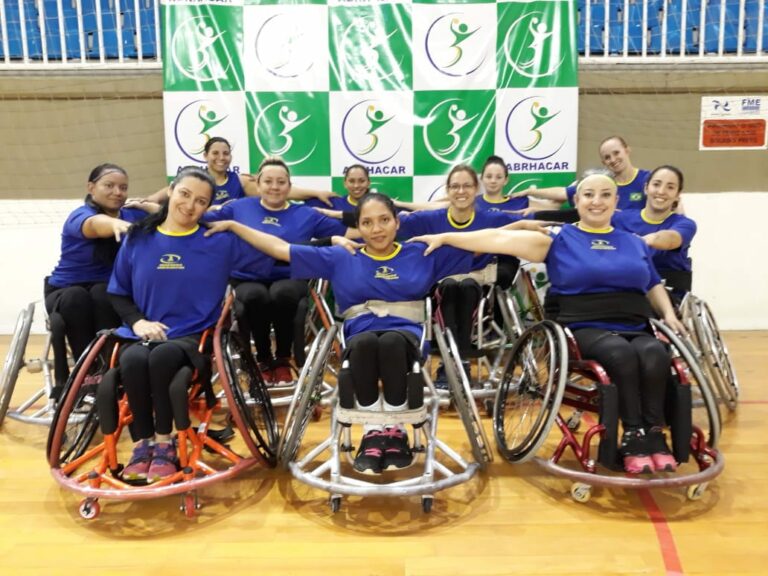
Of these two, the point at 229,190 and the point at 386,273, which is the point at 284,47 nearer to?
the point at 229,190

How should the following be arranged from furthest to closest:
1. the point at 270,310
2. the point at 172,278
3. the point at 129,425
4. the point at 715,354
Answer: the point at 270,310, the point at 715,354, the point at 172,278, the point at 129,425

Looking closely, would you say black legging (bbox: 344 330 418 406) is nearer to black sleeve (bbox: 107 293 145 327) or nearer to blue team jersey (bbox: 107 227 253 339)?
blue team jersey (bbox: 107 227 253 339)

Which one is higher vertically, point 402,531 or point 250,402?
point 250,402

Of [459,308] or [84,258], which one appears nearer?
[84,258]

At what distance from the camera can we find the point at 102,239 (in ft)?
9.11

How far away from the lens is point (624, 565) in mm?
1705

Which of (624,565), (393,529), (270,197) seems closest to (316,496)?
(393,529)

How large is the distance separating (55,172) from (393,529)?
12.4ft

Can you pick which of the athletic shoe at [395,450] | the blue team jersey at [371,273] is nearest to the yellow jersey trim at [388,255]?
the blue team jersey at [371,273]

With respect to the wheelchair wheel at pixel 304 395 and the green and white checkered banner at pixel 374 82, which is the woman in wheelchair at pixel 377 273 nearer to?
the wheelchair wheel at pixel 304 395

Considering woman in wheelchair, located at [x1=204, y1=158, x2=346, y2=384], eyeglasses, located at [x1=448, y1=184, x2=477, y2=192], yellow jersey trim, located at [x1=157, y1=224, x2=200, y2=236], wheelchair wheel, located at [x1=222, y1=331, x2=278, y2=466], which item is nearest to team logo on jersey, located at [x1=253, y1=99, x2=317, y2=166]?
woman in wheelchair, located at [x1=204, y1=158, x2=346, y2=384]

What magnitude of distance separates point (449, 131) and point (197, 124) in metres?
1.69

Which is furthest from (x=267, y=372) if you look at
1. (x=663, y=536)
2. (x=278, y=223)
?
(x=663, y=536)

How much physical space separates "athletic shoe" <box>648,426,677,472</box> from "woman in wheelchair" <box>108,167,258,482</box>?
4.89 ft
